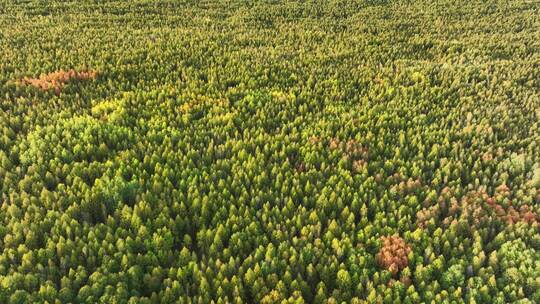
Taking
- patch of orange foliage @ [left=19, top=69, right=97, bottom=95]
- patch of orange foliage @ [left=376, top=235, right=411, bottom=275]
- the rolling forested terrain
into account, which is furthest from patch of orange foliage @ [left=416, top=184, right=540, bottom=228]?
patch of orange foliage @ [left=19, top=69, right=97, bottom=95]

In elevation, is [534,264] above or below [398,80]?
below

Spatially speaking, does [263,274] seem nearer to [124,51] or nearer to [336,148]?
[336,148]

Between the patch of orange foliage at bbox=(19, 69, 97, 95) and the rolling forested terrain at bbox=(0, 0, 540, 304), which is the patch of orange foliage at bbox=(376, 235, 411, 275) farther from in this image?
the patch of orange foliage at bbox=(19, 69, 97, 95)

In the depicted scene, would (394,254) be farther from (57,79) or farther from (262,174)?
(57,79)

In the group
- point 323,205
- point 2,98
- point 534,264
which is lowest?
point 534,264

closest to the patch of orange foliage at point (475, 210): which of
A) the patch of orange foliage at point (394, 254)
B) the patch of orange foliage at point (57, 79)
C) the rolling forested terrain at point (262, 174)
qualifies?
the rolling forested terrain at point (262, 174)

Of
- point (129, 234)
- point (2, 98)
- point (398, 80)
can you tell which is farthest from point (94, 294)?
point (398, 80)

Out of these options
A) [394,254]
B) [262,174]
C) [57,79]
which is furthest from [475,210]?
[57,79]
